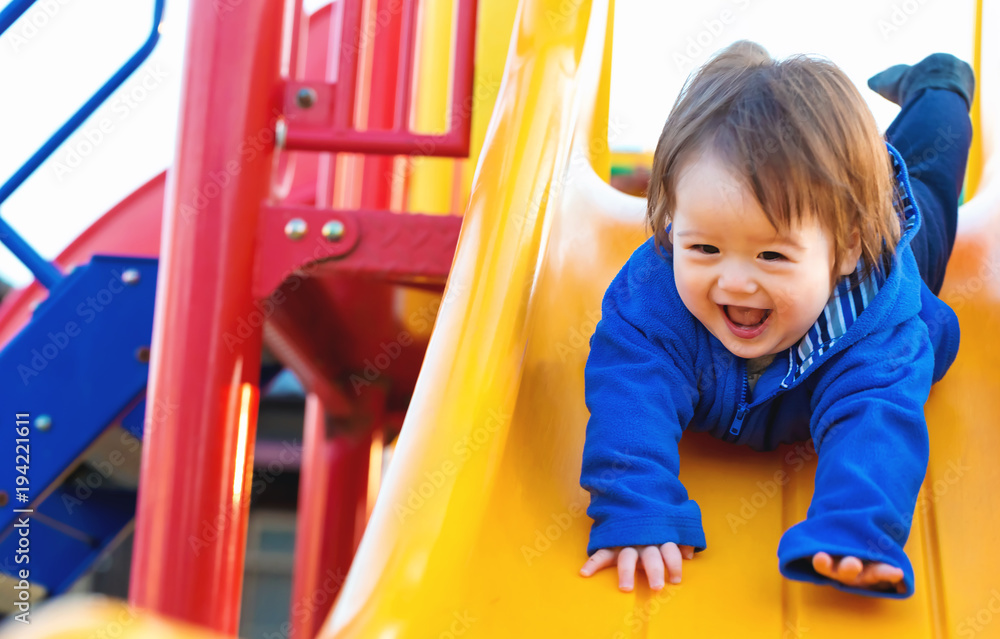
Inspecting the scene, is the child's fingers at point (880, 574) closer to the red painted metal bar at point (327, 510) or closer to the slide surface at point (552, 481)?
the slide surface at point (552, 481)

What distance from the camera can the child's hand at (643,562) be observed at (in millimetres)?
911

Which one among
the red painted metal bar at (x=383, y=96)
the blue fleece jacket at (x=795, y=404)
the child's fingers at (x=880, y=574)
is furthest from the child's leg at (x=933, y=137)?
the red painted metal bar at (x=383, y=96)

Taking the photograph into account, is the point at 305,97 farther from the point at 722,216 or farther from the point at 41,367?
the point at 722,216

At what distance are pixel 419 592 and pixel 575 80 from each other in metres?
0.87

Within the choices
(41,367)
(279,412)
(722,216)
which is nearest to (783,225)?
(722,216)

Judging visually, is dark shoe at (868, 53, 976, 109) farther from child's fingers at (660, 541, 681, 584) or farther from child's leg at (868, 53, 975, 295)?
child's fingers at (660, 541, 681, 584)

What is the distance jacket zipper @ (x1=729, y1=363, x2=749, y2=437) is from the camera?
1052mm

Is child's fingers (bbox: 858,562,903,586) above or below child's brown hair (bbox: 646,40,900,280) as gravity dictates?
below

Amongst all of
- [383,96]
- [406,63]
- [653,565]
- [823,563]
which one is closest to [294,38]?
[406,63]

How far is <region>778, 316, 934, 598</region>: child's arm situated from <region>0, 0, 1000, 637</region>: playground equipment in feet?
0.21

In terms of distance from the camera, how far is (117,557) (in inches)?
274

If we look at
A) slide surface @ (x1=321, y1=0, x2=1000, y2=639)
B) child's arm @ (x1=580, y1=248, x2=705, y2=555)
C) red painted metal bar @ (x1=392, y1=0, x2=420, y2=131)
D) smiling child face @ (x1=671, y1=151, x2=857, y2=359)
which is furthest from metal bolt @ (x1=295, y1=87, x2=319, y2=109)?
smiling child face @ (x1=671, y1=151, x2=857, y2=359)

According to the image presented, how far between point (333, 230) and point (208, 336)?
285 millimetres

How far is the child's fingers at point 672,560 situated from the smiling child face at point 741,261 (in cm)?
24
